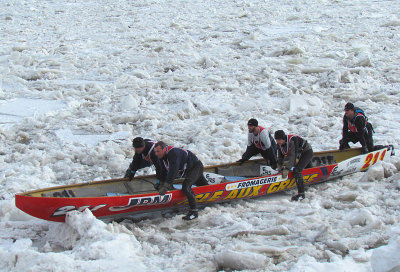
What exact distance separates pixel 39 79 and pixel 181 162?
8613 millimetres

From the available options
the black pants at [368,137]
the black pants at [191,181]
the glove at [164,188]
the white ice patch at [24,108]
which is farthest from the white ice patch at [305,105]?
the white ice patch at [24,108]

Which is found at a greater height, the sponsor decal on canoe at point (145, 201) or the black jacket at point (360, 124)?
the black jacket at point (360, 124)

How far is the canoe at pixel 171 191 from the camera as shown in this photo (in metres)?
5.64

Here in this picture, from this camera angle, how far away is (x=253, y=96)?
1223 centimetres

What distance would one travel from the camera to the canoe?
5637 millimetres

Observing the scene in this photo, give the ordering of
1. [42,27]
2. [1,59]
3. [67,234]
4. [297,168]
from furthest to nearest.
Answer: [42,27], [1,59], [297,168], [67,234]

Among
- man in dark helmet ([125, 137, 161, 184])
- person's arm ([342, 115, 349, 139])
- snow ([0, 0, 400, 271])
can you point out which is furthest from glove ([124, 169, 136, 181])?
person's arm ([342, 115, 349, 139])

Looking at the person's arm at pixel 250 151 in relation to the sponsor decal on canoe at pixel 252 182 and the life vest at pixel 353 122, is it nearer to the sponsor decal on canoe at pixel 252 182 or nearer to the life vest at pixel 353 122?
the sponsor decal on canoe at pixel 252 182

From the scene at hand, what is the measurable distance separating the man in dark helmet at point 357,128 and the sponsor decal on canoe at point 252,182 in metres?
2.07

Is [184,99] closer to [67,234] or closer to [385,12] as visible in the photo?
[67,234]

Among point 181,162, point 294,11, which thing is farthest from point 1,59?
point 294,11

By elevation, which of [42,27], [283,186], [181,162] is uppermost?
[42,27]

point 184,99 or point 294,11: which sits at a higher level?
point 294,11

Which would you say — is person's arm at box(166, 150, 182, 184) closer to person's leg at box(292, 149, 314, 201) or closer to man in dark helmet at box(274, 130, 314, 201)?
man in dark helmet at box(274, 130, 314, 201)
